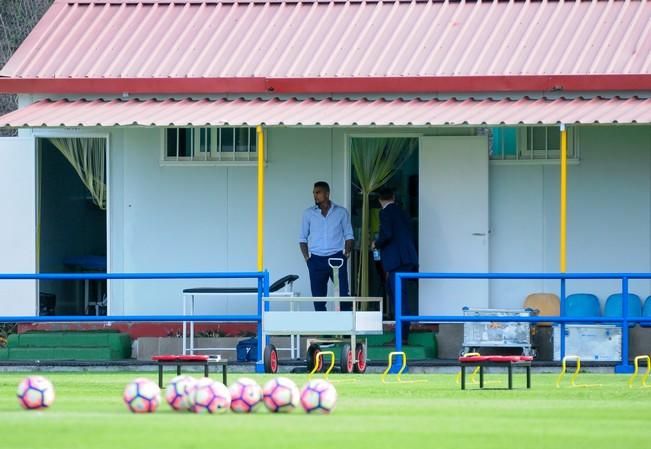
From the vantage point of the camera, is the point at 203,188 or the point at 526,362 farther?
the point at 203,188

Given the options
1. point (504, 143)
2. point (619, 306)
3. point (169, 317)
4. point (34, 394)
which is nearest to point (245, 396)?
point (34, 394)

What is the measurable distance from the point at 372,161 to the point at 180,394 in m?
10.2

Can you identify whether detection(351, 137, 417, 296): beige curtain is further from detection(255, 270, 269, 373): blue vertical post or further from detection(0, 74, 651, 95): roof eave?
detection(255, 270, 269, 373): blue vertical post

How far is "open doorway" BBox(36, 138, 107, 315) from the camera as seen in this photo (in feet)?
70.4

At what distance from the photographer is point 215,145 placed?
21.0 meters

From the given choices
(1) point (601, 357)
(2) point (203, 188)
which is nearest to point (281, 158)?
(2) point (203, 188)

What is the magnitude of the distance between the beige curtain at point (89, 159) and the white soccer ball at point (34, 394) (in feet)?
32.1

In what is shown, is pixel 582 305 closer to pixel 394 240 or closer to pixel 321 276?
pixel 394 240

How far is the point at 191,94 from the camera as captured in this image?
20438mm

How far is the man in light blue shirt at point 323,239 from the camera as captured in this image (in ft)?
64.7

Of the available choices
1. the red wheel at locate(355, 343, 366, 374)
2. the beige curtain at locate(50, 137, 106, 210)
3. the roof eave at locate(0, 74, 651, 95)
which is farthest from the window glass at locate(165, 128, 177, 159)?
Answer: the red wheel at locate(355, 343, 366, 374)

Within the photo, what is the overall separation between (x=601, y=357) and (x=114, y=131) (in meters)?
6.70

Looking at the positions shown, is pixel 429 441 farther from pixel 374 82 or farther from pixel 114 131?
pixel 114 131

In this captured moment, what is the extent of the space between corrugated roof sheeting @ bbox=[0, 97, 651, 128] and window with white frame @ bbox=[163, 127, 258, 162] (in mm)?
776
